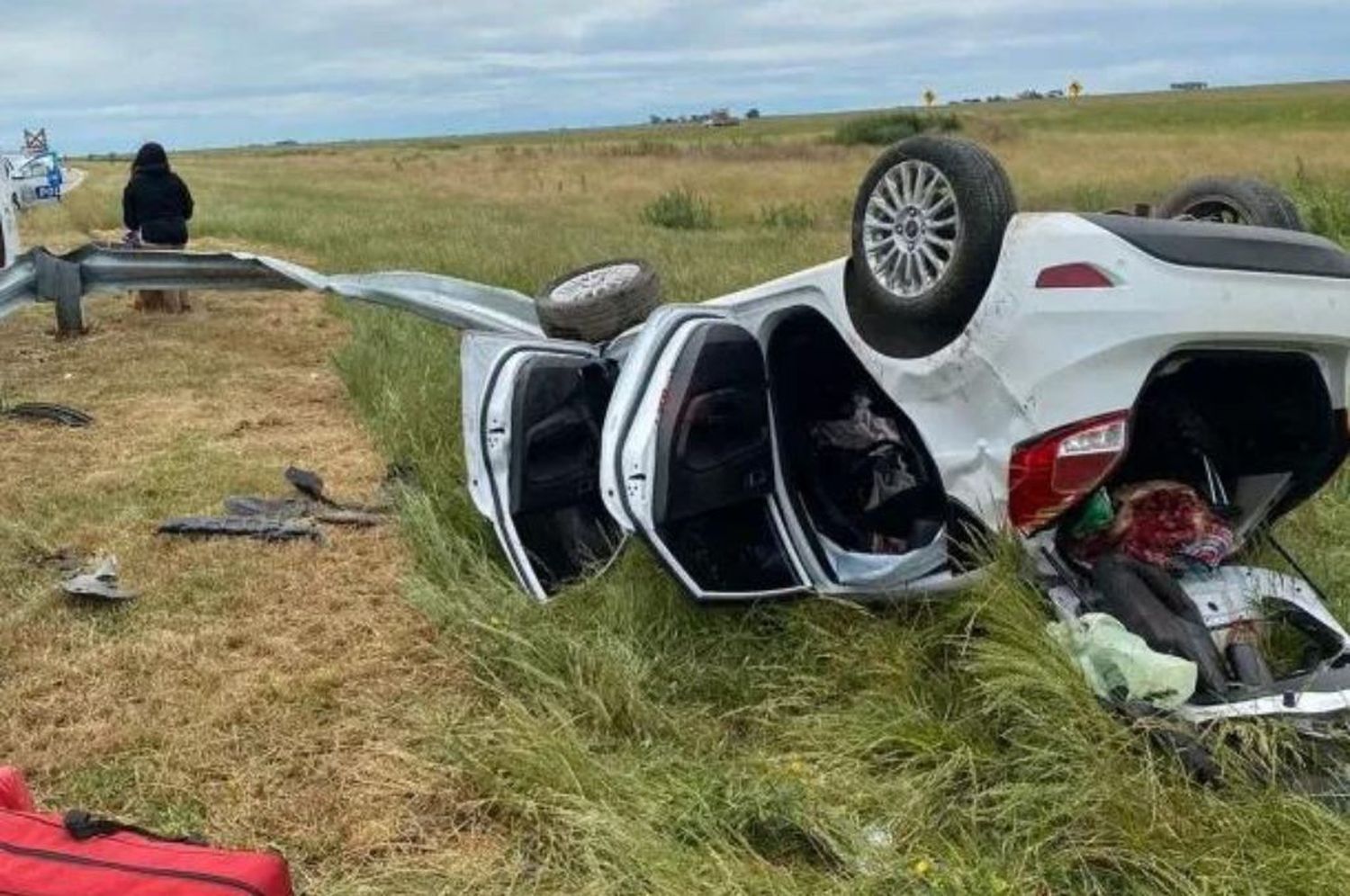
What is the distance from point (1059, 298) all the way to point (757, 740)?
142cm

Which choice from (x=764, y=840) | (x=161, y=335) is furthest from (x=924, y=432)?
(x=161, y=335)

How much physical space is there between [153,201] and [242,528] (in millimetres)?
8422

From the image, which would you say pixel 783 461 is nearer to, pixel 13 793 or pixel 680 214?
pixel 13 793

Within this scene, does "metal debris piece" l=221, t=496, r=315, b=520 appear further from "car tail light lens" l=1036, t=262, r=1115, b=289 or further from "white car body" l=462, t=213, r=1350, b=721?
"car tail light lens" l=1036, t=262, r=1115, b=289

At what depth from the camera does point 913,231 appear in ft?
12.9

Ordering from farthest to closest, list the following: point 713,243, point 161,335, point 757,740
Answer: point 713,243 < point 161,335 < point 757,740

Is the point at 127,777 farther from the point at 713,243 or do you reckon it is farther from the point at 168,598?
the point at 713,243

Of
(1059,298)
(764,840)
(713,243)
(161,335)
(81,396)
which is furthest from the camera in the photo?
(713,243)

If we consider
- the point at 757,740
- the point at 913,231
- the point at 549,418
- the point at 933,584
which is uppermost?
the point at 913,231

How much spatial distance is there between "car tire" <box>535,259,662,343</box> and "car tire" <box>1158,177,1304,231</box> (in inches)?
83.1

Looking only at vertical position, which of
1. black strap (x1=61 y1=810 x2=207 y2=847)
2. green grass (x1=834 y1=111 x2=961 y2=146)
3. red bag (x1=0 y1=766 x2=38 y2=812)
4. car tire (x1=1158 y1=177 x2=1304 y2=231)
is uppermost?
green grass (x1=834 y1=111 x2=961 y2=146)

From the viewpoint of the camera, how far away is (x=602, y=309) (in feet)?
19.0

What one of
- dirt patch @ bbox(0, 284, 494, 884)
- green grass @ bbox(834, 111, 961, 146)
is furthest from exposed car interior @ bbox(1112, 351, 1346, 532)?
green grass @ bbox(834, 111, 961, 146)

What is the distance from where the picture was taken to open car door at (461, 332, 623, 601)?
185 inches
